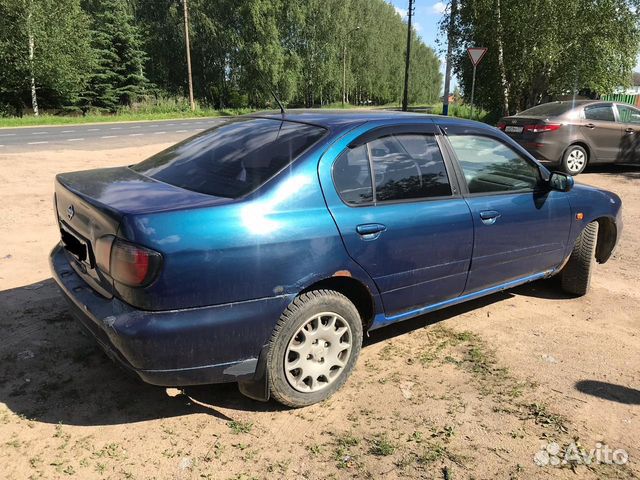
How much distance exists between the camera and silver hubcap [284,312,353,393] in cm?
→ 281

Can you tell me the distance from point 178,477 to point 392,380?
1.42 meters

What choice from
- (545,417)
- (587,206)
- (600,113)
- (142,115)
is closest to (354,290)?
(545,417)

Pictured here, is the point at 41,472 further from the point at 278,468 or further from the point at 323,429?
the point at 323,429

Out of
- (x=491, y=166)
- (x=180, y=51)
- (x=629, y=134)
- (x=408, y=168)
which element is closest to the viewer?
A: (x=408, y=168)

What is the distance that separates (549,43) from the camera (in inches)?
739

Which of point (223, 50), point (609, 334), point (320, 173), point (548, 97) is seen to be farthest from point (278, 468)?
point (223, 50)

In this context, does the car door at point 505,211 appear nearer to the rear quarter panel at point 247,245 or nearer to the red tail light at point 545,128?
the rear quarter panel at point 247,245

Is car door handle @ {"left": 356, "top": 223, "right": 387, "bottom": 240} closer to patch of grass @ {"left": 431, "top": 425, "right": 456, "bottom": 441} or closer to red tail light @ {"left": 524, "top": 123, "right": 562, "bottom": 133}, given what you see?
patch of grass @ {"left": 431, "top": 425, "right": 456, "bottom": 441}

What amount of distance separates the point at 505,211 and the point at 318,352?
→ 1.75 metres

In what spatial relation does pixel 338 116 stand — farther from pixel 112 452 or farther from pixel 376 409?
pixel 112 452

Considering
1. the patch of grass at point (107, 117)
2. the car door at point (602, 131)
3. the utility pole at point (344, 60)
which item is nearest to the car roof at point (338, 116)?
the car door at point (602, 131)

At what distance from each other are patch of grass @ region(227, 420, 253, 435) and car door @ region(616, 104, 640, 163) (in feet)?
35.3

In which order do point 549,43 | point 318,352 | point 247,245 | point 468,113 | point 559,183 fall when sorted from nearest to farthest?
point 247,245, point 318,352, point 559,183, point 549,43, point 468,113

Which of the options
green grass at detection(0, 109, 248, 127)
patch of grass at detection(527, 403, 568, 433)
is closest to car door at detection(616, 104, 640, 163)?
patch of grass at detection(527, 403, 568, 433)
